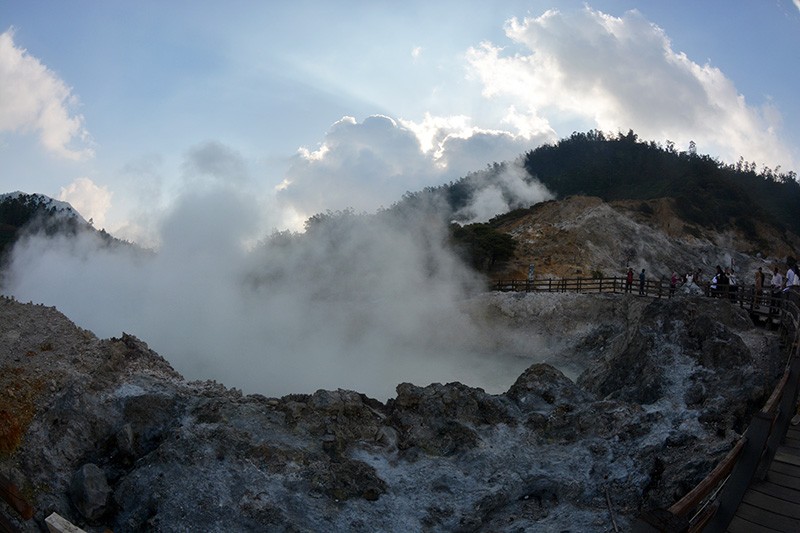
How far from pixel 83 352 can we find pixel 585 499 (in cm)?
913

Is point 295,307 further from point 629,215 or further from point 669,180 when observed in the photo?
point 669,180

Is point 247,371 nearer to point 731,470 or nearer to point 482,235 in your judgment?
point 731,470

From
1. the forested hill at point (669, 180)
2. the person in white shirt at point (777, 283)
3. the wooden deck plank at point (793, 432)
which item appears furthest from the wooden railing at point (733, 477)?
the forested hill at point (669, 180)

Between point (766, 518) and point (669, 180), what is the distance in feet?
248

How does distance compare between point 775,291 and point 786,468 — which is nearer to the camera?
point 786,468

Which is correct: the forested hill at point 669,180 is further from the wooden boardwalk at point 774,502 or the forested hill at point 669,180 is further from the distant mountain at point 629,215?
the wooden boardwalk at point 774,502

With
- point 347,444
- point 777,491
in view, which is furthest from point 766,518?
point 347,444

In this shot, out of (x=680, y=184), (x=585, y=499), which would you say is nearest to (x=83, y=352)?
(x=585, y=499)

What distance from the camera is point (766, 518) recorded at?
4.08m

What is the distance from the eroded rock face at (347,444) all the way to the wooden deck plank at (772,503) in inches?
101

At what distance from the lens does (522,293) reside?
2555 cm

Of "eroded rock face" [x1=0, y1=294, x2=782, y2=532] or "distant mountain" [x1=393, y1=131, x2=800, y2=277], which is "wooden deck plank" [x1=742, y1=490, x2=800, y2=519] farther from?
"distant mountain" [x1=393, y1=131, x2=800, y2=277]

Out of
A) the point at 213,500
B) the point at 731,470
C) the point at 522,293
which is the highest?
the point at 522,293

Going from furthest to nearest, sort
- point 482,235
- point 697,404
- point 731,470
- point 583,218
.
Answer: point 583,218, point 482,235, point 697,404, point 731,470
